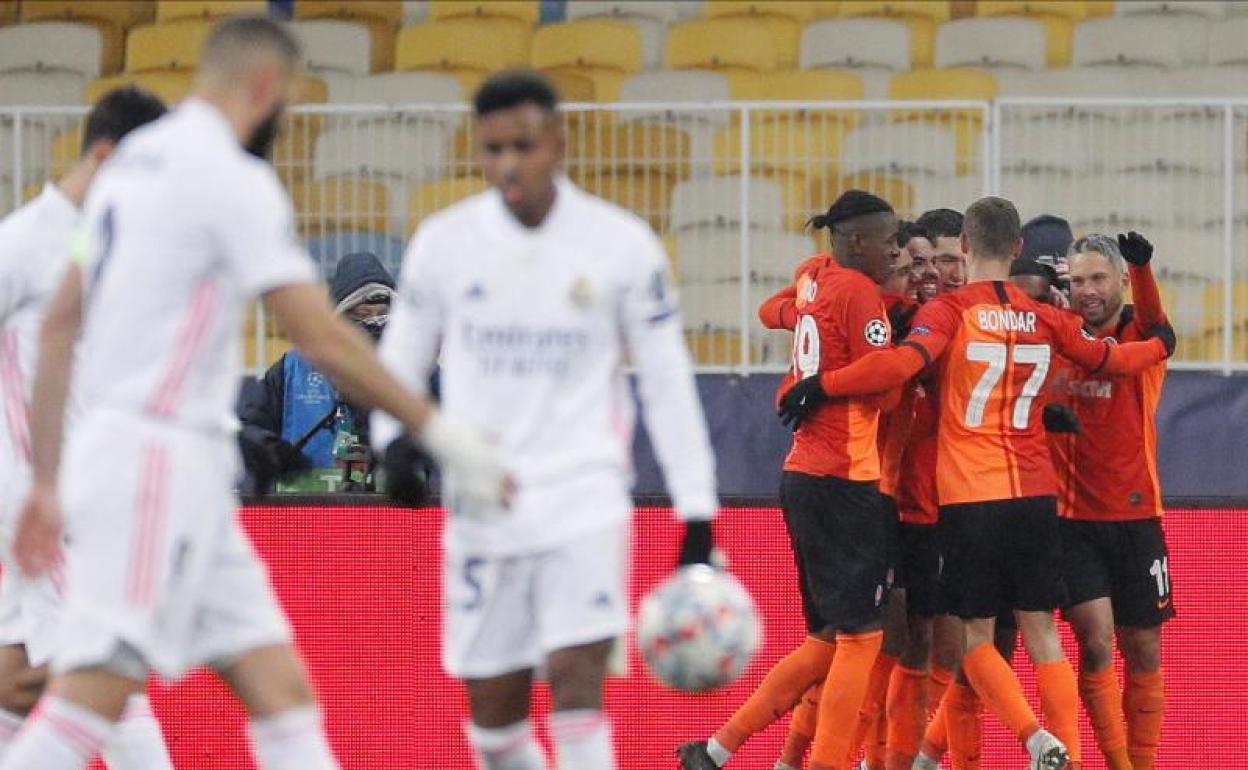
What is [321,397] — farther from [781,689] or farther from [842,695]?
[842,695]

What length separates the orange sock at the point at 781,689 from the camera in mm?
8938

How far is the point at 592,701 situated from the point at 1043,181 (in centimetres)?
629

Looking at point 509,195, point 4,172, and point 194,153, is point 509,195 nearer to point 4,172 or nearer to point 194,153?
point 194,153

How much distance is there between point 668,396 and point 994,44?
29.8 ft

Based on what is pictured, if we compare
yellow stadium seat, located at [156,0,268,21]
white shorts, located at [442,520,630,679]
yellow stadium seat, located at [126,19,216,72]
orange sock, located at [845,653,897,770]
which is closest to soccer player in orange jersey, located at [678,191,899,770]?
orange sock, located at [845,653,897,770]

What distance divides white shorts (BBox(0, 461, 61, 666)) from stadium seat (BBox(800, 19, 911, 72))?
8614 millimetres

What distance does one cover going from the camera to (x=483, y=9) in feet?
50.1

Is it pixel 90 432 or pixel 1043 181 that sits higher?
pixel 1043 181

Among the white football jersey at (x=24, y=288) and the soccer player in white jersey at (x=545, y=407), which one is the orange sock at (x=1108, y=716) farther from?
the white football jersey at (x=24, y=288)

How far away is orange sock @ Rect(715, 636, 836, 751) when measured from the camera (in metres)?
8.94

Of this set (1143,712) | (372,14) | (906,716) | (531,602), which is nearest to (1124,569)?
(1143,712)

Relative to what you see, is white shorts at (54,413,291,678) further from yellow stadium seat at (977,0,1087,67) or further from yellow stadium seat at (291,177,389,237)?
yellow stadium seat at (977,0,1087,67)

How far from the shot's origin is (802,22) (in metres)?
15.0

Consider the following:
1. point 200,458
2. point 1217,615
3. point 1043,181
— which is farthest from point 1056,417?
point 200,458
